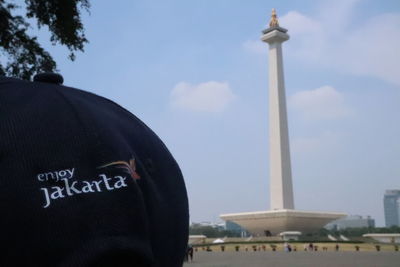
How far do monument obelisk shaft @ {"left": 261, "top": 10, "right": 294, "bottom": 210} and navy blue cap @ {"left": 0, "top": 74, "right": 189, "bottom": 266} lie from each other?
173 feet

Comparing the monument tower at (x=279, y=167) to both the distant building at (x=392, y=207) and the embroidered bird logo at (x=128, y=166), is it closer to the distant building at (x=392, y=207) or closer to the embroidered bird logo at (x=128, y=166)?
the embroidered bird logo at (x=128, y=166)

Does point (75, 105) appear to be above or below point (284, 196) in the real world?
below

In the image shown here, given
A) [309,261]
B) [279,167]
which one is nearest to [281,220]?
[279,167]

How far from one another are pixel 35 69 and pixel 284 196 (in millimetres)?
46548

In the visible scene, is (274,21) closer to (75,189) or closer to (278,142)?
(278,142)

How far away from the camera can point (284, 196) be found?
53.5 metres

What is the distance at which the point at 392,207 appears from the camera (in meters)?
174

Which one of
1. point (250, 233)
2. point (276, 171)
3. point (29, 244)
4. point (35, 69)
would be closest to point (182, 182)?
point (29, 244)

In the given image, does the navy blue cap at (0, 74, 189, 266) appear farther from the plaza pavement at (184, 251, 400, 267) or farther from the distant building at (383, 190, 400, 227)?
the distant building at (383, 190, 400, 227)

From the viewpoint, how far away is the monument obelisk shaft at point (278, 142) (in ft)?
174

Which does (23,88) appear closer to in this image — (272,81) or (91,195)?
(91,195)

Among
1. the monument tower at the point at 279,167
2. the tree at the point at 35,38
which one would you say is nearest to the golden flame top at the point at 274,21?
the monument tower at the point at 279,167

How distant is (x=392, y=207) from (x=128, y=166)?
616 ft

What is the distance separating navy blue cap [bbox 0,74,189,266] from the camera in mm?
785
